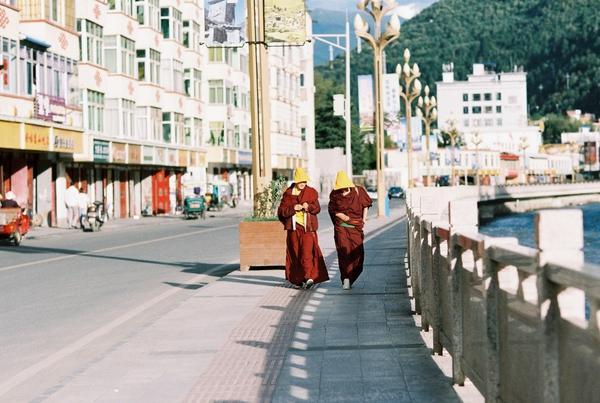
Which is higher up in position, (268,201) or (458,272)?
(268,201)

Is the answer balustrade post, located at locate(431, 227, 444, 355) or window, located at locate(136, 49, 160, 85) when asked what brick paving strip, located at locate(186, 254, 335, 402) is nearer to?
balustrade post, located at locate(431, 227, 444, 355)

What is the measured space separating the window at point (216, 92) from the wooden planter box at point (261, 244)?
57927mm

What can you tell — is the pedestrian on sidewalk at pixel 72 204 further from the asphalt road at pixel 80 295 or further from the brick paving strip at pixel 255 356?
the brick paving strip at pixel 255 356

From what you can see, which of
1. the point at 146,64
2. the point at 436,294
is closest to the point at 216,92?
the point at 146,64

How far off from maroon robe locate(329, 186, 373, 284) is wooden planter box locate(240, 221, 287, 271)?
7.82ft

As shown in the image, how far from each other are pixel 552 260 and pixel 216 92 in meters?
72.6

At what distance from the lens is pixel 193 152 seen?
68.9 m

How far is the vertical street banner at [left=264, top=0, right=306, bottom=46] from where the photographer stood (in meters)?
19.5

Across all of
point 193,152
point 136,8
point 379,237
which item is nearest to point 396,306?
point 379,237

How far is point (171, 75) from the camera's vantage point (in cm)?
6450

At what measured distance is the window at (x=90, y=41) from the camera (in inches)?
1973

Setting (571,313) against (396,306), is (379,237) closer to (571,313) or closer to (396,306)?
(396,306)

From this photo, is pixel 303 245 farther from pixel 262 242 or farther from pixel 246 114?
pixel 246 114

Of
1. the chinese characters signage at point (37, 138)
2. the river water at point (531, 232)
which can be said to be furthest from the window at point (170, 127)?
the chinese characters signage at point (37, 138)
